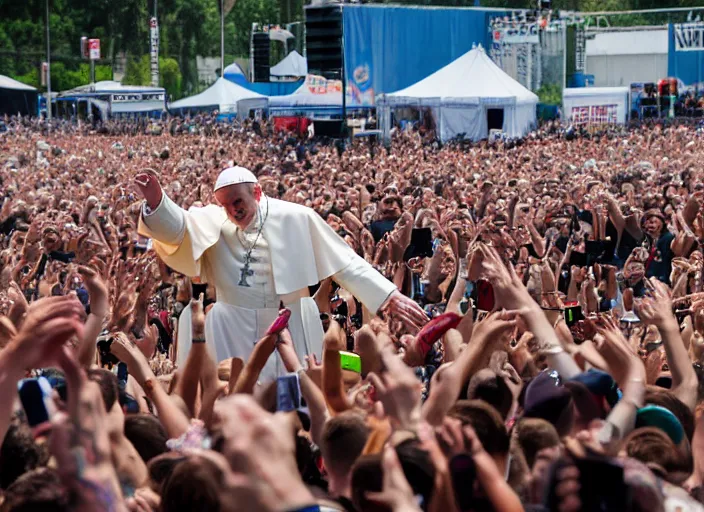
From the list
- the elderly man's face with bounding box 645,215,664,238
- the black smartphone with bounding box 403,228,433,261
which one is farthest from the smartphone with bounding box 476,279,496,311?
the elderly man's face with bounding box 645,215,664,238

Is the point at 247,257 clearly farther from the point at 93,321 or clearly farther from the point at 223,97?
the point at 223,97

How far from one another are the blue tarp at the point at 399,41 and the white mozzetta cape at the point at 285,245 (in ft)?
94.7

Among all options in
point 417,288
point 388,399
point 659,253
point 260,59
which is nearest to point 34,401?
point 388,399

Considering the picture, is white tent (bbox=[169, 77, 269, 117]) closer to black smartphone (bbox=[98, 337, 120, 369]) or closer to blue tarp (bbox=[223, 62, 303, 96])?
blue tarp (bbox=[223, 62, 303, 96])

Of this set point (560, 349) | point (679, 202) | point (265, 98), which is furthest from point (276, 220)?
point (265, 98)

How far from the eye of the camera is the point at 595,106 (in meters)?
39.3

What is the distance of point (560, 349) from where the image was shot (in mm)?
4352

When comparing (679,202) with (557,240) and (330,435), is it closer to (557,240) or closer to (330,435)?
(557,240)

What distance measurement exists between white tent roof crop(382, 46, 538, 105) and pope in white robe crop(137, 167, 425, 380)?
88.4 ft

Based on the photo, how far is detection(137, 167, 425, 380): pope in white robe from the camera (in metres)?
6.95

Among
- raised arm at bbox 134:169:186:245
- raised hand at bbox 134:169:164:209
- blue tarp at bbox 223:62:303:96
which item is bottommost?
raised arm at bbox 134:169:186:245

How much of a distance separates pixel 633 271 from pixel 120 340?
6.25 meters

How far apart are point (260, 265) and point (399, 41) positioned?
34.9 meters

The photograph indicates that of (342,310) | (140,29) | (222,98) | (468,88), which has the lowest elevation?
(342,310)
